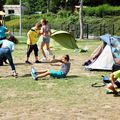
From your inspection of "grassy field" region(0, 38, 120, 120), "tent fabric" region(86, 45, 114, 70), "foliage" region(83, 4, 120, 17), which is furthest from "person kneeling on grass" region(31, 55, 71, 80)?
"foliage" region(83, 4, 120, 17)

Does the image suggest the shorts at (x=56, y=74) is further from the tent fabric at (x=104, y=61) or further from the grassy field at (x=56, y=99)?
the tent fabric at (x=104, y=61)

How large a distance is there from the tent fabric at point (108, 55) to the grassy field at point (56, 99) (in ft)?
1.91

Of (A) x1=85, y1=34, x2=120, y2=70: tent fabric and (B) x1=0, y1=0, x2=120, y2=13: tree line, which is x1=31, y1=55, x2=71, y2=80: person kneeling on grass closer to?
(A) x1=85, y1=34, x2=120, y2=70: tent fabric

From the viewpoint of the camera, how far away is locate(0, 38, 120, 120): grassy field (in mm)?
8758

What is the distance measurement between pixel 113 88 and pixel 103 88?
3.07ft

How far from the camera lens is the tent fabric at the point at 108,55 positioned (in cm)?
1467

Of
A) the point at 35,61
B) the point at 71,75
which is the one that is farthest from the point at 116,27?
the point at 71,75

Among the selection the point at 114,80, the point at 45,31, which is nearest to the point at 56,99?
the point at 114,80

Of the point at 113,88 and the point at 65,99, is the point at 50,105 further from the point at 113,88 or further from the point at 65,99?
the point at 113,88

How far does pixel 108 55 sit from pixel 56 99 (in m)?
5.08

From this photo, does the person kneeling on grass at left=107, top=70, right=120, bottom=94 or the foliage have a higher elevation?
the person kneeling on grass at left=107, top=70, right=120, bottom=94

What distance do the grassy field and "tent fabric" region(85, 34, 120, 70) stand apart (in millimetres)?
583

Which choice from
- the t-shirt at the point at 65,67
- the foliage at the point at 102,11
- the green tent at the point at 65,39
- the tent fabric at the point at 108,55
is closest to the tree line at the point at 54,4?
the foliage at the point at 102,11

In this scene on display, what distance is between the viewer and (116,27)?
4741cm
